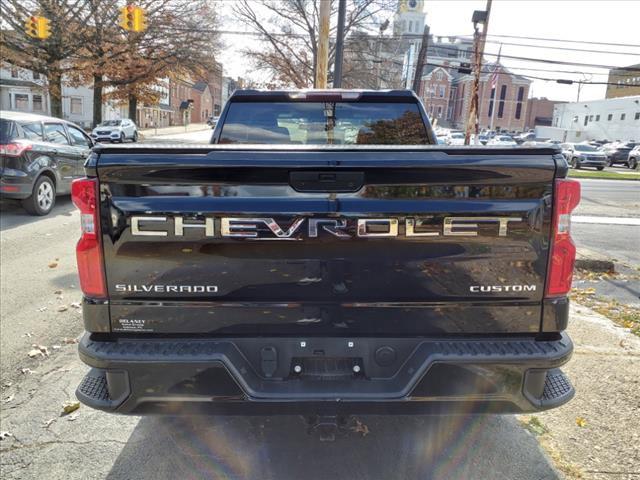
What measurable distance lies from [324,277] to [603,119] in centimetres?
8170

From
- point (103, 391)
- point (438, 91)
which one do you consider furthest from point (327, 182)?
point (438, 91)

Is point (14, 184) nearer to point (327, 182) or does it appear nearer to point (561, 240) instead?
point (327, 182)

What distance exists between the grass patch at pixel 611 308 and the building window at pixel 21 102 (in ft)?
185

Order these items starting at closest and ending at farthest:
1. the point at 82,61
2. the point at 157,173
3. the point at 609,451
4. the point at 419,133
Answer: the point at 157,173 → the point at 609,451 → the point at 419,133 → the point at 82,61

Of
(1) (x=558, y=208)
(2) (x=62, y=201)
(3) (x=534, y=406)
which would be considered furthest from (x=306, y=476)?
(2) (x=62, y=201)

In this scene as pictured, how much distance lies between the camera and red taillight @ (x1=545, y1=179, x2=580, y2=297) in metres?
2.27

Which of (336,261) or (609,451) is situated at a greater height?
(336,261)

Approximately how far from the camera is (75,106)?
54.2 meters

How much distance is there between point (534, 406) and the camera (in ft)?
7.88

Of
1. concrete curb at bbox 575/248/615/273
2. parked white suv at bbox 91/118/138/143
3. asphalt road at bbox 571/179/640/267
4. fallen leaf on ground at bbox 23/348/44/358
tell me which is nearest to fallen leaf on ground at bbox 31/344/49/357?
fallen leaf on ground at bbox 23/348/44/358

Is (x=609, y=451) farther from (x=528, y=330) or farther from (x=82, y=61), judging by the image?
(x=82, y=61)

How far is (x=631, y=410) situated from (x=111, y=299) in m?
3.38

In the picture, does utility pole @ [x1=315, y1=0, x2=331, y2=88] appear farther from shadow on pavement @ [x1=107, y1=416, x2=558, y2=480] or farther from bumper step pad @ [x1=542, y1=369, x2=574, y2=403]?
bumper step pad @ [x1=542, y1=369, x2=574, y2=403]

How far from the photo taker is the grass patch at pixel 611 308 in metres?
5.03
